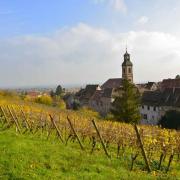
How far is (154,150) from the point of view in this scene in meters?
16.2

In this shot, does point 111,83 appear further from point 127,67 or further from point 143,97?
point 143,97

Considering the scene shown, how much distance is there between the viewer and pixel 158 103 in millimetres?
72500

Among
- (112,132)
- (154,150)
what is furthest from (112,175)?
(112,132)

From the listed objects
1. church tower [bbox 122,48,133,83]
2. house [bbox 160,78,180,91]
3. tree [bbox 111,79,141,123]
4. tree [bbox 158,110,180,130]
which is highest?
church tower [bbox 122,48,133,83]

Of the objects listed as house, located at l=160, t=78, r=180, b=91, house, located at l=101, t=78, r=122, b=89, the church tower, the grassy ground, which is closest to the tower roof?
the church tower

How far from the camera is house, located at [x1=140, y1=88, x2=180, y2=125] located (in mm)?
68500

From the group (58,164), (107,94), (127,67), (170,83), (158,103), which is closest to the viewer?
(58,164)

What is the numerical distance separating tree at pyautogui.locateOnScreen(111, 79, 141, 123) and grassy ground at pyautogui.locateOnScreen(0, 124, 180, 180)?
40.9 meters

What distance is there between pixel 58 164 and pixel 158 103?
2396 inches

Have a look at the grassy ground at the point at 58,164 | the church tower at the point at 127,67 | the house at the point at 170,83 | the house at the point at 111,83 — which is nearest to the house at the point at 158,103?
the house at the point at 170,83

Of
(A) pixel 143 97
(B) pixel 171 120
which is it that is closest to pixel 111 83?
(A) pixel 143 97

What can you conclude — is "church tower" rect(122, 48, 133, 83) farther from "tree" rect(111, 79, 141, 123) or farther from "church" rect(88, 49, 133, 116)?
"tree" rect(111, 79, 141, 123)

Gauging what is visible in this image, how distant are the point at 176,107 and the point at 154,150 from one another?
169 feet

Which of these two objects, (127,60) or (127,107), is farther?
(127,60)
